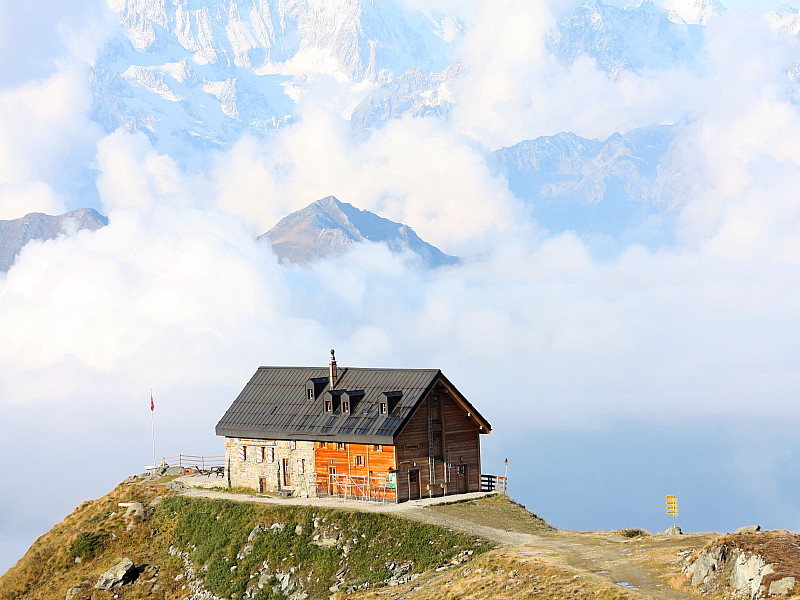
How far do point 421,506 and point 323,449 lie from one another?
30.7 ft

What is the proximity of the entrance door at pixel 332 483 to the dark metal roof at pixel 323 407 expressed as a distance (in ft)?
7.84

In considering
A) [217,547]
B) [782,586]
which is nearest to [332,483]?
[217,547]

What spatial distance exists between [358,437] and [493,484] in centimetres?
1193

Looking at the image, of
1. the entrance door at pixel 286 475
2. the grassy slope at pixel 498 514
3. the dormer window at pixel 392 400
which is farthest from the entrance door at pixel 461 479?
the entrance door at pixel 286 475

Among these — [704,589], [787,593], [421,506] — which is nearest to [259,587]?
[421,506]

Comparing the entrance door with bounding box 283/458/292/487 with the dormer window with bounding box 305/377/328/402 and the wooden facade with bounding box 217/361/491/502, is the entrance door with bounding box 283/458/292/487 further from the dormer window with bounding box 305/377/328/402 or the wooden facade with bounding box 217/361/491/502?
the dormer window with bounding box 305/377/328/402

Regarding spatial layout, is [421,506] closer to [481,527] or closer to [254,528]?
[481,527]

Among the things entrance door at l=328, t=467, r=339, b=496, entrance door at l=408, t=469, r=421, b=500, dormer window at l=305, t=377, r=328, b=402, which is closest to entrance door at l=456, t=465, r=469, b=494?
entrance door at l=408, t=469, r=421, b=500

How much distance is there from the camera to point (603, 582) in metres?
56.6

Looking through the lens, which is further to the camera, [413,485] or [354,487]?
[354,487]

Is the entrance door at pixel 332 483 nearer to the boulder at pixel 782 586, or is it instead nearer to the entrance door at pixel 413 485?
the entrance door at pixel 413 485

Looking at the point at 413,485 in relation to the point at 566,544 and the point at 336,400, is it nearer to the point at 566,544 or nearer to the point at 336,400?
the point at 336,400

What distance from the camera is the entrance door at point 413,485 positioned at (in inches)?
3184

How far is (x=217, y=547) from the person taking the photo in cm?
7881
